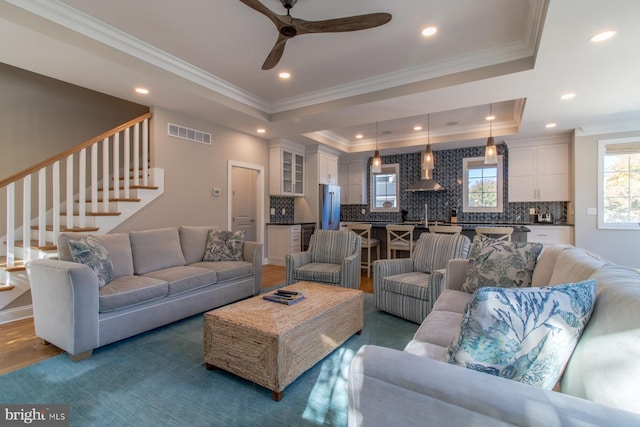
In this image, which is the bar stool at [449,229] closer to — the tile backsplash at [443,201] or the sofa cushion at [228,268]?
the sofa cushion at [228,268]

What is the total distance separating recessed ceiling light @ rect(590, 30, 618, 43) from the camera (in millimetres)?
2406

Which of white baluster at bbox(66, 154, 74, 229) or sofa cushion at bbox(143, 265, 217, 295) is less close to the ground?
white baluster at bbox(66, 154, 74, 229)

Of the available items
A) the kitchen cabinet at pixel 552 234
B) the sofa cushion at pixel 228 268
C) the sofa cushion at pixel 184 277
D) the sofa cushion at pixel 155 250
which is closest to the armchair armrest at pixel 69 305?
the sofa cushion at pixel 184 277

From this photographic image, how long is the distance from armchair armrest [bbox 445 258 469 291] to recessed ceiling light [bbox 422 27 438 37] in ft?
7.12

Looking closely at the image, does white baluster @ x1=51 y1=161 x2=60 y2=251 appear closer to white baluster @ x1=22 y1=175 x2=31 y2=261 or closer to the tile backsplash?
white baluster @ x1=22 y1=175 x2=31 y2=261

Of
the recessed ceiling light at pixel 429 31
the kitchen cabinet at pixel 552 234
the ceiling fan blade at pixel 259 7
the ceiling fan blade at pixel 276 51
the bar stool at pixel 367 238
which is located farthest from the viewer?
the kitchen cabinet at pixel 552 234

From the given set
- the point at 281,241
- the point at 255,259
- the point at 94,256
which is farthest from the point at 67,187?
the point at 281,241

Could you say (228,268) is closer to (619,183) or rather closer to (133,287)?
(133,287)

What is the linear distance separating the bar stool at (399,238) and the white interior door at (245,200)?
2868mm

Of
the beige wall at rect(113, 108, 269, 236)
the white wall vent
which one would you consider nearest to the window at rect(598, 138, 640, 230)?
the beige wall at rect(113, 108, 269, 236)

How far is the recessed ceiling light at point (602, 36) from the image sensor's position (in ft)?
7.89

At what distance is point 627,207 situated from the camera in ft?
15.9

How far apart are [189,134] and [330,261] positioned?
9.60 ft

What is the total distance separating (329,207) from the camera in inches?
271
